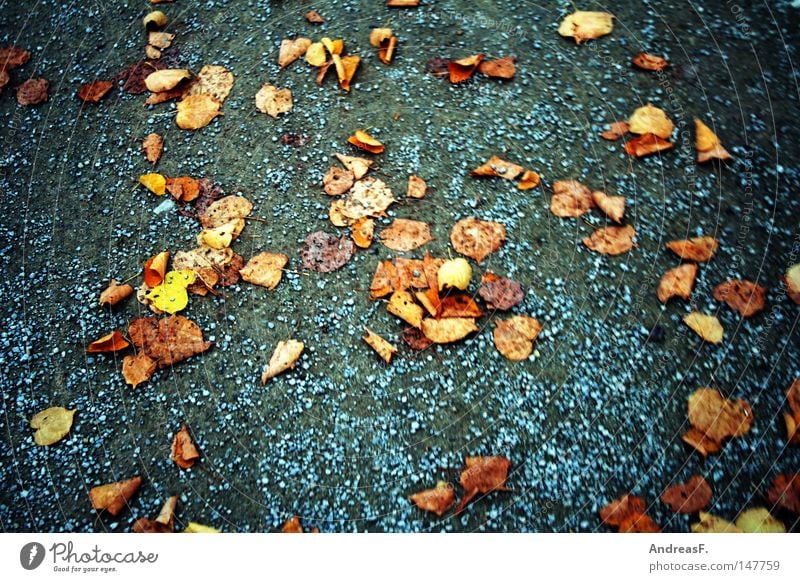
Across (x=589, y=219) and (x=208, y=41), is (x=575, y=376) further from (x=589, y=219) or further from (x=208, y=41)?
(x=208, y=41)

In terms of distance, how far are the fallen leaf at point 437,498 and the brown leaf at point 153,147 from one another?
155cm

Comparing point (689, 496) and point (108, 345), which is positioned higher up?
point (108, 345)

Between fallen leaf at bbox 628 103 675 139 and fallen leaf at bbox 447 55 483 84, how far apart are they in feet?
2.04

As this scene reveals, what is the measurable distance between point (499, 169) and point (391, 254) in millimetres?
510

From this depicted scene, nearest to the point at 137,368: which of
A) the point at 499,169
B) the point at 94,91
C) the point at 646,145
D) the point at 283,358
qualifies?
the point at 283,358

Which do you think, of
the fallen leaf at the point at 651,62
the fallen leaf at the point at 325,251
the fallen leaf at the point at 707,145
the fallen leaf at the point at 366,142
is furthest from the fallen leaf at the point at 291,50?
the fallen leaf at the point at 707,145

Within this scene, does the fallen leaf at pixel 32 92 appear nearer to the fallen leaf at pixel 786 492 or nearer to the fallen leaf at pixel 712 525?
the fallen leaf at pixel 712 525

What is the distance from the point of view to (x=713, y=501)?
1448 mm

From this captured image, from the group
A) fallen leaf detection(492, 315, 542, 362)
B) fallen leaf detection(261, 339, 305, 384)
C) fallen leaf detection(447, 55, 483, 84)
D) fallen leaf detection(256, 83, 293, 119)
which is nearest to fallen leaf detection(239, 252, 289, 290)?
fallen leaf detection(261, 339, 305, 384)

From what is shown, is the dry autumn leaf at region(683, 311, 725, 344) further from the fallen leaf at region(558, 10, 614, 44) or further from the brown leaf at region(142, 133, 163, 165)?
the brown leaf at region(142, 133, 163, 165)

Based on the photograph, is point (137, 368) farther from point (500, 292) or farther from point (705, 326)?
point (705, 326)

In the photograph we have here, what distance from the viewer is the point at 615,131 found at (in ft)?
6.47

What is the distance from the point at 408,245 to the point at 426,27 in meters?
1.03
